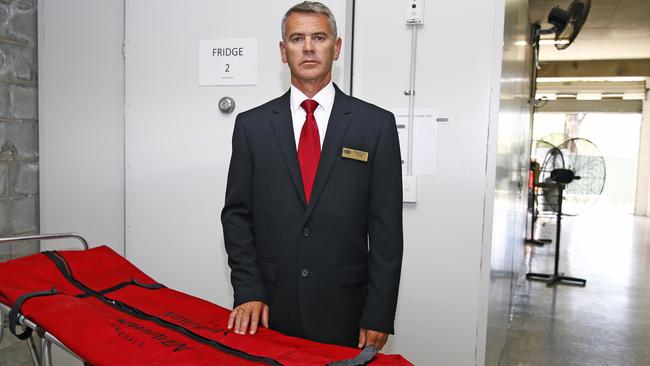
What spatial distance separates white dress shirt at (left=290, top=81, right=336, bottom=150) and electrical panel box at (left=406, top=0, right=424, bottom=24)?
631 mm

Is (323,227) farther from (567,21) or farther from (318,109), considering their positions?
(567,21)

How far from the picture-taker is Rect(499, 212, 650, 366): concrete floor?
138 inches

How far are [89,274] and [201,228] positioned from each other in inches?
31.2

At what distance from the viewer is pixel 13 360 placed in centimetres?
246

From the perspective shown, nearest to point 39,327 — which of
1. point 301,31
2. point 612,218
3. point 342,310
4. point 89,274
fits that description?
point 89,274

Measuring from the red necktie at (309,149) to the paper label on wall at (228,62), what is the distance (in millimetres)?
763

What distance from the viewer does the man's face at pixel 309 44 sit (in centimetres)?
148

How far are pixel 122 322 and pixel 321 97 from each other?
0.82 m

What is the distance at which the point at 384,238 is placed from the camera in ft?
4.85

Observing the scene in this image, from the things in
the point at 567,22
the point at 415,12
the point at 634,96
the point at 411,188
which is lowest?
the point at 411,188

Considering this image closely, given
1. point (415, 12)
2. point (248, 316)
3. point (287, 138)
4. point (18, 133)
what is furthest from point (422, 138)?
point (18, 133)

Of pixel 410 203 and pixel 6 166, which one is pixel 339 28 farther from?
pixel 6 166

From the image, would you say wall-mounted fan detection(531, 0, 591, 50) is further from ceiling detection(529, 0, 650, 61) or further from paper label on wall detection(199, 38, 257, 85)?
paper label on wall detection(199, 38, 257, 85)

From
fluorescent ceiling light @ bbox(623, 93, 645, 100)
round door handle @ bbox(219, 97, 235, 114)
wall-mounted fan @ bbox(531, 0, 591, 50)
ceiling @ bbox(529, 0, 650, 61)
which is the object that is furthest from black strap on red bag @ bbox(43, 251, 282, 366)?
fluorescent ceiling light @ bbox(623, 93, 645, 100)
